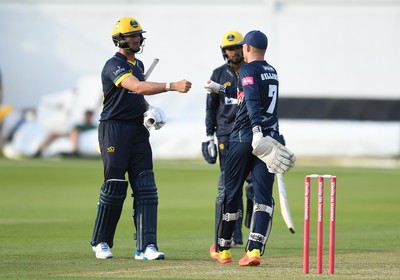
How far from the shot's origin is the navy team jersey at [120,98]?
1065cm

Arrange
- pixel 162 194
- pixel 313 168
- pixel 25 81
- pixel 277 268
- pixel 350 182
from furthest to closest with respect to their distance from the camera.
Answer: pixel 25 81, pixel 313 168, pixel 350 182, pixel 162 194, pixel 277 268

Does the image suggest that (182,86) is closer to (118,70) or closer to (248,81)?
(248,81)

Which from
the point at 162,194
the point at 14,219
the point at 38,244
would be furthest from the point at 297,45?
the point at 38,244

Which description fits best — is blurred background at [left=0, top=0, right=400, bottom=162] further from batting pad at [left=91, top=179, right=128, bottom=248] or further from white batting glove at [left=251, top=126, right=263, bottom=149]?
white batting glove at [left=251, top=126, right=263, bottom=149]

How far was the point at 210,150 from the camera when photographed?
12.7 meters

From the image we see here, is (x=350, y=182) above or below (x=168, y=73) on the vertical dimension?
below

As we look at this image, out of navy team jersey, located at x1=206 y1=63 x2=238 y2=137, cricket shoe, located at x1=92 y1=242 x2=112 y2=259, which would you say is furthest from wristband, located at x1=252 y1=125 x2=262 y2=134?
navy team jersey, located at x1=206 y1=63 x2=238 y2=137

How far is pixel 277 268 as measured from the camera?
9789mm

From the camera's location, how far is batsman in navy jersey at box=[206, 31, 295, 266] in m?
9.80

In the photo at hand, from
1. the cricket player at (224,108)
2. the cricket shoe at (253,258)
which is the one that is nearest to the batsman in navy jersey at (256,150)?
the cricket shoe at (253,258)

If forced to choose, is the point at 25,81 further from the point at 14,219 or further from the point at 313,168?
the point at 14,219

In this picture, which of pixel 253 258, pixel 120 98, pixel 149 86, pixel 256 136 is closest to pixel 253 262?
pixel 253 258

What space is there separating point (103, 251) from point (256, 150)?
1.96m

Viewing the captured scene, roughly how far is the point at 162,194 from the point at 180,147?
12.3 m
